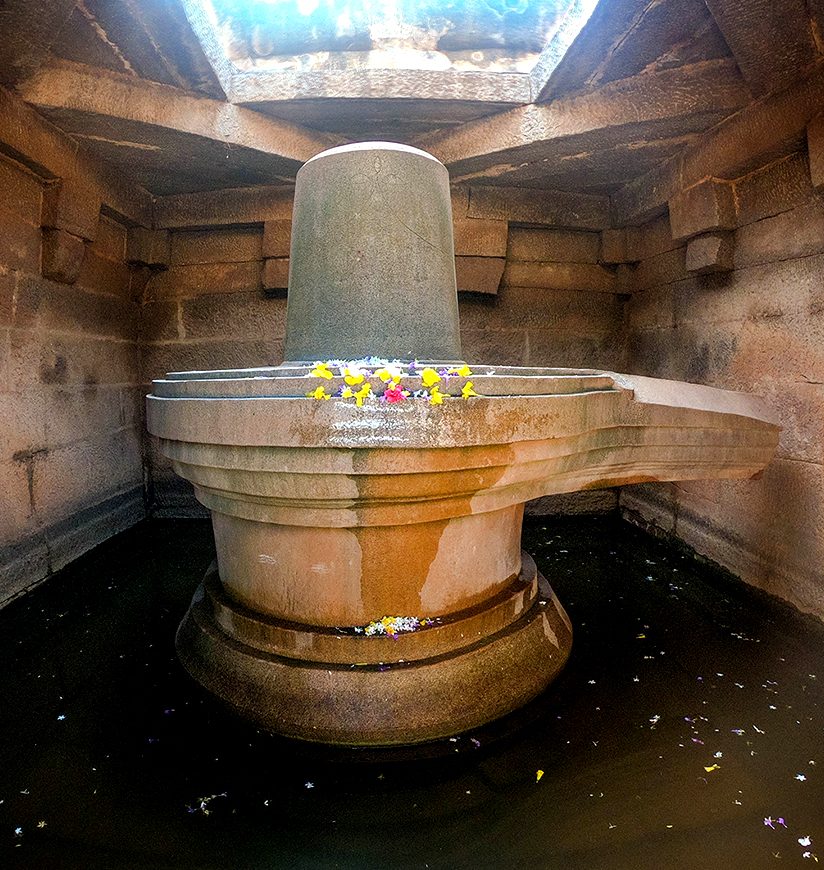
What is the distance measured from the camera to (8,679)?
85.9 inches

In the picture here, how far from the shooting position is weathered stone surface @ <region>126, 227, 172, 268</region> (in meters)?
4.17

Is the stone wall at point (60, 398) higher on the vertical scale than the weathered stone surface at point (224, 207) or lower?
lower

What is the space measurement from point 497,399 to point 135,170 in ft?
10.7

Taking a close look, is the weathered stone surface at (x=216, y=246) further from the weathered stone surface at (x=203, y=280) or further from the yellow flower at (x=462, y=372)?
the yellow flower at (x=462, y=372)

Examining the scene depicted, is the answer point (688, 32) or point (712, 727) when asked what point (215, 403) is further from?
point (688, 32)

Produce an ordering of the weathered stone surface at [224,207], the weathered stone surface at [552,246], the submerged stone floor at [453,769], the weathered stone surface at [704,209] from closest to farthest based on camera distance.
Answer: the submerged stone floor at [453,769]
the weathered stone surface at [704,209]
the weathered stone surface at [224,207]
the weathered stone surface at [552,246]

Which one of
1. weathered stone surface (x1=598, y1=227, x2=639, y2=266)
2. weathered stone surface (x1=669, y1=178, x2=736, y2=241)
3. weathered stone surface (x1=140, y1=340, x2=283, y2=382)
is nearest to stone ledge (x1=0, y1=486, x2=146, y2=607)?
weathered stone surface (x1=140, y1=340, x2=283, y2=382)

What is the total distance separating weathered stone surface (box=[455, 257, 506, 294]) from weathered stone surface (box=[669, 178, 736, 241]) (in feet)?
4.00

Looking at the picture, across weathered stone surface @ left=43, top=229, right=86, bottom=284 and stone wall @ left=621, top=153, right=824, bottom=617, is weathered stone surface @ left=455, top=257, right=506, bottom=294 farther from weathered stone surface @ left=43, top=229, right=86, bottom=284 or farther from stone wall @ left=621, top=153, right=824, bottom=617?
weathered stone surface @ left=43, top=229, right=86, bottom=284

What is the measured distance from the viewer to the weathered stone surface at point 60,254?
3.23 metres

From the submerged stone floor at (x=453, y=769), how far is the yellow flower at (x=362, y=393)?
1103mm

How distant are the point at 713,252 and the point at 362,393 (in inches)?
102

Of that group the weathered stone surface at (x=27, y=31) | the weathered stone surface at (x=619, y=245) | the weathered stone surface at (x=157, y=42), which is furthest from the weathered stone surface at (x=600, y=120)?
the weathered stone surface at (x=27, y=31)

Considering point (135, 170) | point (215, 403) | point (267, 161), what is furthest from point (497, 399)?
point (135, 170)
